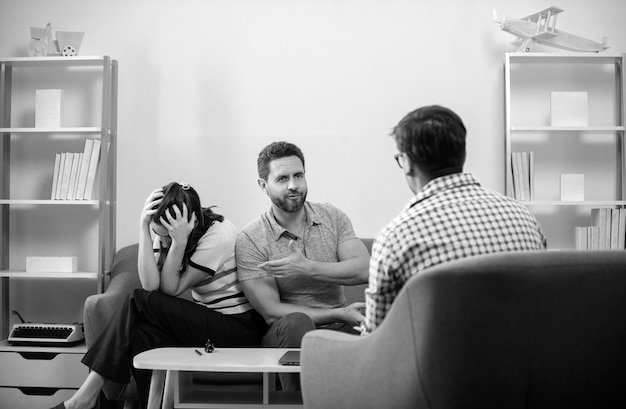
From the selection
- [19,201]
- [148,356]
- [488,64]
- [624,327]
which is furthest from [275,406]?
[488,64]

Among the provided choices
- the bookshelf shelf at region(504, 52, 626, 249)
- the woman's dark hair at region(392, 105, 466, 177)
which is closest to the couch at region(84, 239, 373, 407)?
the bookshelf shelf at region(504, 52, 626, 249)

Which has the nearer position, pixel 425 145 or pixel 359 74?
pixel 425 145

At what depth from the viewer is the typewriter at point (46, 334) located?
371 cm

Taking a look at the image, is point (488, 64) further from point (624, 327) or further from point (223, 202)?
point (624, 327)

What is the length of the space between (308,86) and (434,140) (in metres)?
2.34

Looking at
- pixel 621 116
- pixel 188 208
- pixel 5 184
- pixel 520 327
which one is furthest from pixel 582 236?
pixel 5 184

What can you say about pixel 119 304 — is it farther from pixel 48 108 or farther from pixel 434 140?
pixel 434 140

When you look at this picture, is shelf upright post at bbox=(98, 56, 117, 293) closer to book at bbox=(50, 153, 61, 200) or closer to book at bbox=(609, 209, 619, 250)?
book at bbox=(50, 153, 61, 200)

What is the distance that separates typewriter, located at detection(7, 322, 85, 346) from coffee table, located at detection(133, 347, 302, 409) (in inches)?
49.8

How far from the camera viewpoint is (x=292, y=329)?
9.16ft

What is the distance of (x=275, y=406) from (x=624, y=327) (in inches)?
47.0

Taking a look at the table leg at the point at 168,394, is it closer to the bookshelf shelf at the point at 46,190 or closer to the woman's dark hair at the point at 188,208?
the woman's dark hair at the point at 188,208

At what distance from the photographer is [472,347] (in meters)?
1.60

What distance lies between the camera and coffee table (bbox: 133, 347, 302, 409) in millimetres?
2289
